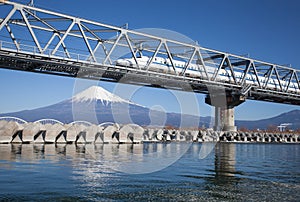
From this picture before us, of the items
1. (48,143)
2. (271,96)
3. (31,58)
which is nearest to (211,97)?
(271,96)

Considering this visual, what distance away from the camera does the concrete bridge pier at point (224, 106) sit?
61406 millimetres

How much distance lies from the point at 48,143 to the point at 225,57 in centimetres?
4303

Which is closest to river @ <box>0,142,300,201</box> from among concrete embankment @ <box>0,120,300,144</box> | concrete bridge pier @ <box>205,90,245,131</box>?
concrete embankment @ <box>0,120,300,144</box>

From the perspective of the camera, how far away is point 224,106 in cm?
6356

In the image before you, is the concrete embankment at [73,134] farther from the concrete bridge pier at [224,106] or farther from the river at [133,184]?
the concrete bridge pier at [224,106]

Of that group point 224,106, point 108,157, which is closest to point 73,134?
point 108,157

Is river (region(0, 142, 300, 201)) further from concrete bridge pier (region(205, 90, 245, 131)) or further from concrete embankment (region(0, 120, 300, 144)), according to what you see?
concrete bridge pier (region(205, 90, 245, 131))

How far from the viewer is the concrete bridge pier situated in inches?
2418

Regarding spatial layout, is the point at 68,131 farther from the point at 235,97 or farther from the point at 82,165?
the point at 235,97

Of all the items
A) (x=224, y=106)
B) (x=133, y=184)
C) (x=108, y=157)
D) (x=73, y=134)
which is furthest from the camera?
(x=224, y=106)

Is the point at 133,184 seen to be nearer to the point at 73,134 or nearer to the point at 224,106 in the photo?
the point at 73,134

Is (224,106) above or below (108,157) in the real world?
above

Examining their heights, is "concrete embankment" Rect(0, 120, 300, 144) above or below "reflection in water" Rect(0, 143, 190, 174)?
above

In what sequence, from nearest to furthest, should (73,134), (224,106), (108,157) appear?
(108,157)
(73,134)
(224,106)
